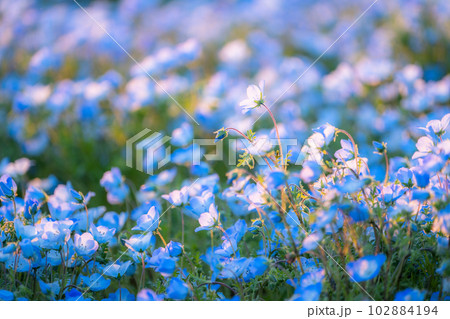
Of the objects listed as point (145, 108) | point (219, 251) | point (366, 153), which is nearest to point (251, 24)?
point (145, 108)

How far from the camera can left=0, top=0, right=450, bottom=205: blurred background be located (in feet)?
7.28

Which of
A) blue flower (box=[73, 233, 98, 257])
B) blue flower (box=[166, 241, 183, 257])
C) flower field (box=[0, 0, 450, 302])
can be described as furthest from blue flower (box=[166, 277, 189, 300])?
blue flower (box=[73, 233, 98, 257])

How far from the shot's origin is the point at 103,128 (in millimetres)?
2340

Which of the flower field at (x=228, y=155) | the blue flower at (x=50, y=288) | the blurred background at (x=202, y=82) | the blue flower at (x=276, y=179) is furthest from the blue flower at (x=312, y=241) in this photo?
the blurred background at (x=202, y=82)

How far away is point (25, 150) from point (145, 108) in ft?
2.07

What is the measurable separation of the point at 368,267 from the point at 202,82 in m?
1.93

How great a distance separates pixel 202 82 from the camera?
2.66 m

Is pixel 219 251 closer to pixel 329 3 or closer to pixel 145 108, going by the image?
pixel 145 108

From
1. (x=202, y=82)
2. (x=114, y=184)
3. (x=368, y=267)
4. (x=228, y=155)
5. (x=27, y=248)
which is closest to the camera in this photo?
(x=368, y=267)

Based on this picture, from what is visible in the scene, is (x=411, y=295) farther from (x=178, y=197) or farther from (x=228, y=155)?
(x=228, y=155)

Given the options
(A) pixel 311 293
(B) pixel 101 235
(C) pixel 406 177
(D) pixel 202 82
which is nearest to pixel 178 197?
(B) pixel 101 235

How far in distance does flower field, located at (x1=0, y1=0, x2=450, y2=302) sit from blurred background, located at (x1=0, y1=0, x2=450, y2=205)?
0.01 meters

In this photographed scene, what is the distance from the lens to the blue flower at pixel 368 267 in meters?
0.88

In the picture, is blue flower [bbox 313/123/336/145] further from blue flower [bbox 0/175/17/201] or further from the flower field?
blue flower [bbox 0/175/17/201]
